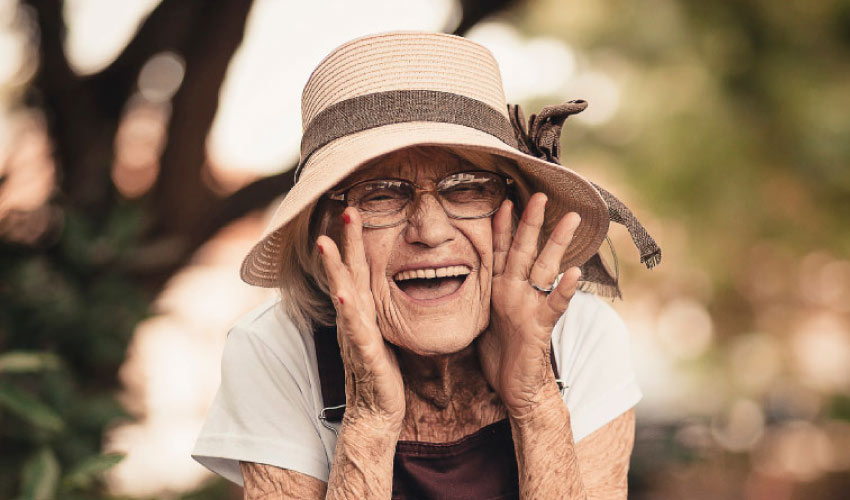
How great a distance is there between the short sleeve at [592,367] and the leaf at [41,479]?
179 cm

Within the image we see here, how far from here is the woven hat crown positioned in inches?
70.2

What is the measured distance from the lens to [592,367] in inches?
82.7

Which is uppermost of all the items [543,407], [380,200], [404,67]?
[404,67]

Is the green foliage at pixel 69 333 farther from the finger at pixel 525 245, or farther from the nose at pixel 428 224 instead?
the finger at pixel 525 245

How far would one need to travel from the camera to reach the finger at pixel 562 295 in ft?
5.55

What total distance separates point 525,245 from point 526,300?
13cm

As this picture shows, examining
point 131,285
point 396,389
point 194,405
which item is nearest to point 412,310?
point 396,389

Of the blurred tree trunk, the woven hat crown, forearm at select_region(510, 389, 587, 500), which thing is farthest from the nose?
the blurred tree trunk

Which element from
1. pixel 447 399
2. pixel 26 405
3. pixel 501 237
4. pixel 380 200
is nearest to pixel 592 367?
pixel 447 399

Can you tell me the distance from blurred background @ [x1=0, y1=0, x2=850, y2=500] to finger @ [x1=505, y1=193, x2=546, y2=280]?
151cm

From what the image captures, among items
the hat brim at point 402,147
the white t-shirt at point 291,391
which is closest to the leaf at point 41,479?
the white t-shirt at point 291,391

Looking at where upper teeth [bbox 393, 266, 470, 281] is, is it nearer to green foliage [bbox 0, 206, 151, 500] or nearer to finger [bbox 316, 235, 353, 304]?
finger [bbox 316, 235, 353, 304]

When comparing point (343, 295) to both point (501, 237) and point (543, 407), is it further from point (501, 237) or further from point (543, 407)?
point (543, 407)

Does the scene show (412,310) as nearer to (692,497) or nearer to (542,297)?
(542,297)
